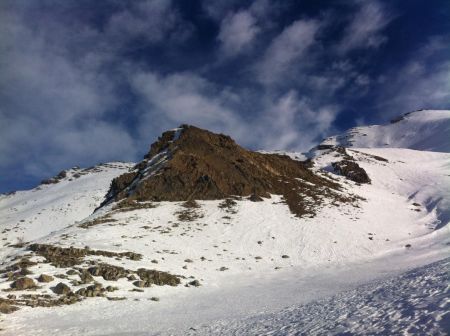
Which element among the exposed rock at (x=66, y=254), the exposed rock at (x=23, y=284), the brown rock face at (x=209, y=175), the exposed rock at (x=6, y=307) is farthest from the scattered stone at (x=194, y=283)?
the brown rock face at (x=209, y=175)

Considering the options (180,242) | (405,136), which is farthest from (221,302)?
(405,136)

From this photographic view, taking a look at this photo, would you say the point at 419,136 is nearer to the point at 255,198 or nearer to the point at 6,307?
the point at 255,198

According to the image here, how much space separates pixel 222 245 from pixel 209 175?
58.5ft

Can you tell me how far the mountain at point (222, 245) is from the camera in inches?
718

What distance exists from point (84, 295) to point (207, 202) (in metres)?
27.3

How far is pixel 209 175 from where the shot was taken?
52.3 meters

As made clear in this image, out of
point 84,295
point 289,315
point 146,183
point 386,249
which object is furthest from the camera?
point 146,183

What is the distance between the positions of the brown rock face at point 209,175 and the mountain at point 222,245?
241 millimetres

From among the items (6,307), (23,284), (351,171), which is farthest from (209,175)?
(6,307)

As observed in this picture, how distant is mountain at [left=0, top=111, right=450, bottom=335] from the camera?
59.8 ft

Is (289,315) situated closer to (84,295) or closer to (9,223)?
(84,295)

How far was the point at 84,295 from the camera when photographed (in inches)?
830

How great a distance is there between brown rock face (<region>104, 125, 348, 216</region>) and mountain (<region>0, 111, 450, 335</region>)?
0.24 meters

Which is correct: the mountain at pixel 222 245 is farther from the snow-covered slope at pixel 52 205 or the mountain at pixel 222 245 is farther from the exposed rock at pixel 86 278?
the snow-covered slope at pixel 52 205
